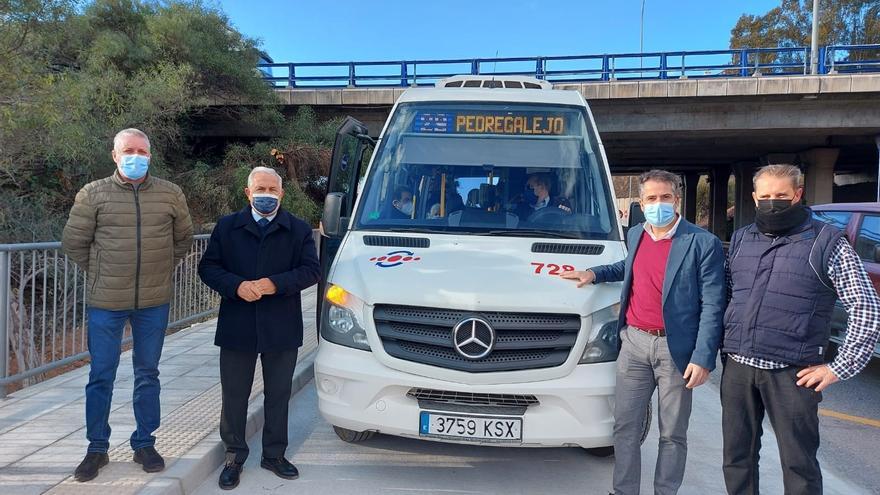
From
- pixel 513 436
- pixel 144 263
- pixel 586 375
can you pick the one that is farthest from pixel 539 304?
pixel 144 263

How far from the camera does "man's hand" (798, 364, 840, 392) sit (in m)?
2.80

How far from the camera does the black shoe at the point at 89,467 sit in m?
3.52

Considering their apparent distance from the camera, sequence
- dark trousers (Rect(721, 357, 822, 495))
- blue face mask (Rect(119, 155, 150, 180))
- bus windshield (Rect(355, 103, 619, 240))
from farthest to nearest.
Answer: bus windshield (Rect(355, 103, 619, 240)), blue face mask (Rect(119, 155, 150, 180)), dark trousers (Rect(721, 357, 822, 495))

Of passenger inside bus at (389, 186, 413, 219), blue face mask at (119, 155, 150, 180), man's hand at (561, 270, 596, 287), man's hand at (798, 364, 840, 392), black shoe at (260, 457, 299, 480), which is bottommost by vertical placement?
black shoe at (260, 457, 299, 480)

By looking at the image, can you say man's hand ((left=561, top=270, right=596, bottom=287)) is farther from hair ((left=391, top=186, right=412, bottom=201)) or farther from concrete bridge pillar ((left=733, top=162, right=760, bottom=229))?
concrete bridge pillar ((left=733, top=162, right=760, bottom=229))

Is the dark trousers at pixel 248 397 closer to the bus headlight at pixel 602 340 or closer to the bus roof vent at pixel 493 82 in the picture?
the bus headlight at pixel 602 340

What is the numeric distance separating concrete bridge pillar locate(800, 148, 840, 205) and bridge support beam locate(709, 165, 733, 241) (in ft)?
39.9

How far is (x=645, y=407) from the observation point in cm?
341

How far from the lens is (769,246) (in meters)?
2.97

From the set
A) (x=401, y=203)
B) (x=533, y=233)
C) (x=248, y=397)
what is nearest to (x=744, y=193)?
(x=533, y=233)

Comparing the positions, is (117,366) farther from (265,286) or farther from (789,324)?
(789,324)

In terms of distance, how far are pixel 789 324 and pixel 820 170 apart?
30.1m

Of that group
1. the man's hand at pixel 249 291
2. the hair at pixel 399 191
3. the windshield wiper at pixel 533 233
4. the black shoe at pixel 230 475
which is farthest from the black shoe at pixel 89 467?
the windshield wiper at pixel 533 233

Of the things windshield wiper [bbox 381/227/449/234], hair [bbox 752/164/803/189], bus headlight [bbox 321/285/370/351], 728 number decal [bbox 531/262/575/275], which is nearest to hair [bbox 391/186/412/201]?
windshield wiper [bbox 381/227/449/234]
